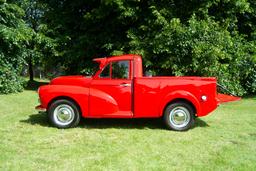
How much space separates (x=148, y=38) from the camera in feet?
52.6

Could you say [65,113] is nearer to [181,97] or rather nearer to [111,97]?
[111,97]

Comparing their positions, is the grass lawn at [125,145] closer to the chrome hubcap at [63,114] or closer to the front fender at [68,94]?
the chrome hubcap at [63,114]

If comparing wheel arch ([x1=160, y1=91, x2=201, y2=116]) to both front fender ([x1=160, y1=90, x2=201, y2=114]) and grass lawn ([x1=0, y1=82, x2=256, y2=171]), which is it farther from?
grass lawn ([x1=0, y1=82, x2=256, y2=171])

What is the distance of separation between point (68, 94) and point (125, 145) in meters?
2.18

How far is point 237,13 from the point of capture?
688 inches

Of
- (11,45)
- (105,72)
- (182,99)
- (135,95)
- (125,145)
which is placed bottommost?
(125,145)

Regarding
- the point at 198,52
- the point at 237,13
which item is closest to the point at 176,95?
the point at 198,52

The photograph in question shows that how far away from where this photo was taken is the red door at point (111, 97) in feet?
30.1

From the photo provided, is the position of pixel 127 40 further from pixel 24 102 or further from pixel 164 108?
pixel 164 108

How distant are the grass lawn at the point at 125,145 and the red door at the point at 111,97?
0.40 metres

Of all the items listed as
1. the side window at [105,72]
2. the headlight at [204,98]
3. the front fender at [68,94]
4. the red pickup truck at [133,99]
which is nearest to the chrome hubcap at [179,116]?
the red pickup truck at [133,99]

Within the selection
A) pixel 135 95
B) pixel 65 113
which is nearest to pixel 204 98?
pixel 135 95

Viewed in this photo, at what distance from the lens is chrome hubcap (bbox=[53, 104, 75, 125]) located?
9.25 metres

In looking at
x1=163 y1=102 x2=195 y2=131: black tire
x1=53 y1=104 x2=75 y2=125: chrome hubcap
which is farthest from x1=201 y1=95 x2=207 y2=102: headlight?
x1=53 y1=104 x2=75 y2=125: chrome hubcap
